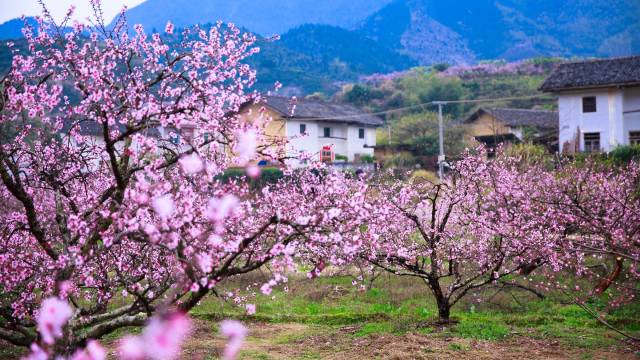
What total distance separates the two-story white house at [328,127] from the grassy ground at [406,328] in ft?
88.5

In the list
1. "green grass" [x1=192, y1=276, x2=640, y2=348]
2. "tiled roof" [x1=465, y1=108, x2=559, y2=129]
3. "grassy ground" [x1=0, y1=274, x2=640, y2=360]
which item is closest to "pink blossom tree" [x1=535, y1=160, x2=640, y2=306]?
"green grass" [x1=192, y1=276, x2=640, y2=348]

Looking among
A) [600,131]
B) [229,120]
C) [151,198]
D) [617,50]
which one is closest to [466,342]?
[229,120]

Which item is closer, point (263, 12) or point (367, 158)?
point (367, 158)

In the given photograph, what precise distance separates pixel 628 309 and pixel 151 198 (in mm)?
9043

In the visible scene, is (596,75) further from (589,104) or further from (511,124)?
(511,124)

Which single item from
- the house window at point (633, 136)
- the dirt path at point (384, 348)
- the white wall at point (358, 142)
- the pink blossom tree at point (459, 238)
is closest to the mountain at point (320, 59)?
the white wall at point (358, 142)

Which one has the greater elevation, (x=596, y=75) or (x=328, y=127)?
(x=596, y=75)

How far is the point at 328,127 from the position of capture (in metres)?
43.7

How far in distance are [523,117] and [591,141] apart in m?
12.7

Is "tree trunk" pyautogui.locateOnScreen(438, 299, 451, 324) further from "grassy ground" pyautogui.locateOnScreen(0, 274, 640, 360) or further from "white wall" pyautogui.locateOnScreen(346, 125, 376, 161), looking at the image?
"white wall" pyautogui.locateOnScreen(346, 125, 376, 161)

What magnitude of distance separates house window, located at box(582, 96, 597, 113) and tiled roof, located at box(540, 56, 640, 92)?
3.17ft

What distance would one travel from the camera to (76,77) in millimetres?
5910

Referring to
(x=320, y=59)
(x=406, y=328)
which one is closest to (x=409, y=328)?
(x=406, y=328)

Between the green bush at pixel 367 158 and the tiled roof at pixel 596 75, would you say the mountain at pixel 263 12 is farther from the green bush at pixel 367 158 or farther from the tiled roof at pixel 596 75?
the tiled roof at pixel 596 75
